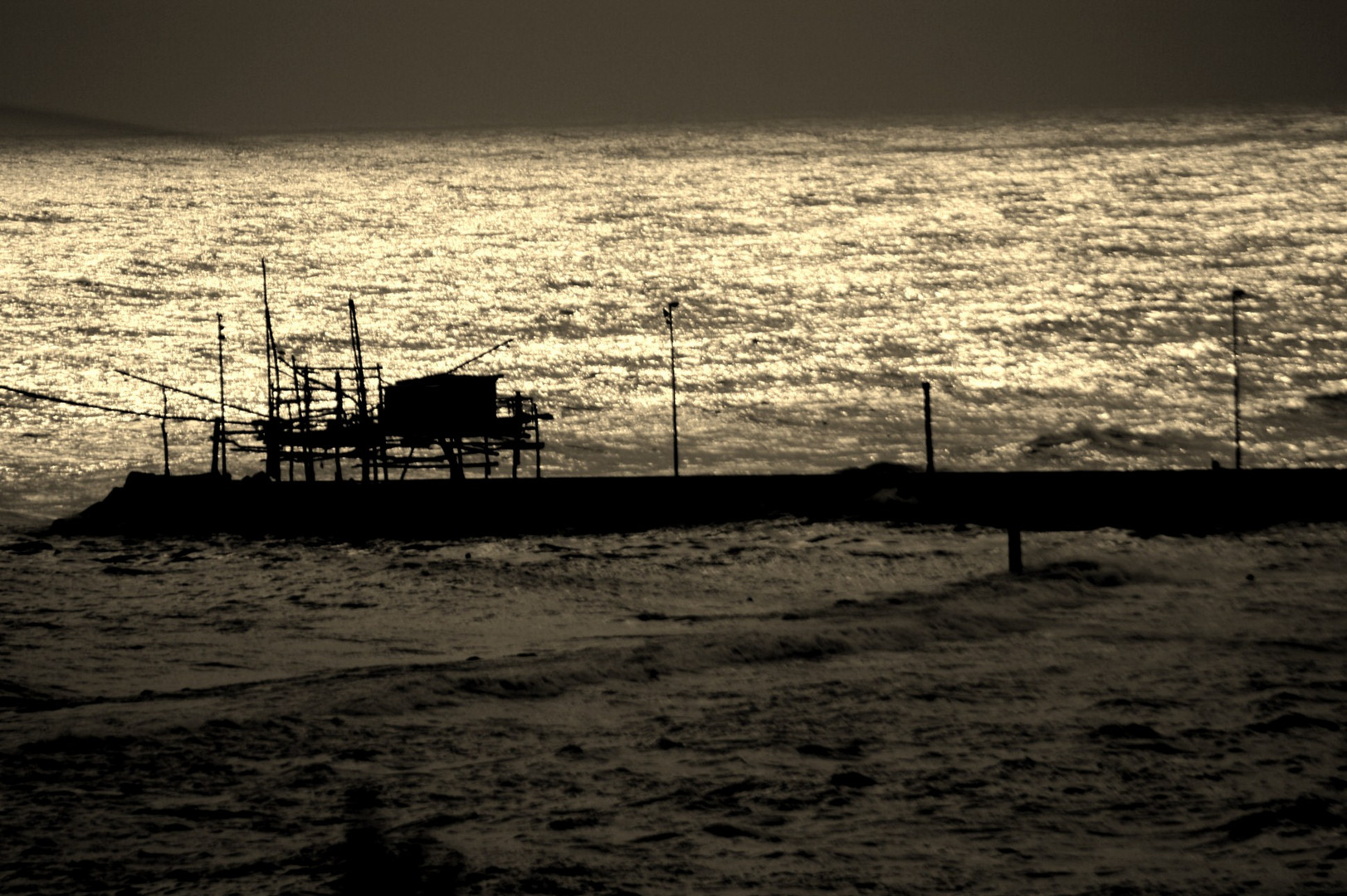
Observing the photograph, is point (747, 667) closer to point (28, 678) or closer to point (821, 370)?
point (28, 678)

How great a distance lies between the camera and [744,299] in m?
76.2

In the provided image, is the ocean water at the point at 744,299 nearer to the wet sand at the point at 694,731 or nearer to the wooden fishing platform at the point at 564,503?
the wooden fishing platform at the point at 564,503

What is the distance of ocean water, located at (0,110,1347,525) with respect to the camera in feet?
200

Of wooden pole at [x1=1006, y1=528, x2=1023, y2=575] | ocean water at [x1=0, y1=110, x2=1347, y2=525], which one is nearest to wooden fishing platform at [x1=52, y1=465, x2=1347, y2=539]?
wooden pole at [x1=1006, y1=528, x2=1023, y2=575]

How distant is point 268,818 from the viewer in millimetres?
13711

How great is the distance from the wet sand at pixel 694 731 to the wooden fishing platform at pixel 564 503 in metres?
4.40

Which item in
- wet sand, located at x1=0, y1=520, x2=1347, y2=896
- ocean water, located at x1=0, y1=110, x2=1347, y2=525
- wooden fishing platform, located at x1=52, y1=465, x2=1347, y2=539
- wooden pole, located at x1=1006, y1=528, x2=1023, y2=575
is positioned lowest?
wet sand, located at x1=0, y1=520, x2=1347, y2=896

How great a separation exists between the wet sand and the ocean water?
23902 mm

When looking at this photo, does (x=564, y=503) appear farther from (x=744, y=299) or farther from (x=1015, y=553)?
(x=744, y=299)

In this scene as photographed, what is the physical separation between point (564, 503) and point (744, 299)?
43731 mm

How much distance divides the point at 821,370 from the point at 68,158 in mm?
87587

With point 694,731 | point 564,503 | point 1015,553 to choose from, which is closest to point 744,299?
point 564,503

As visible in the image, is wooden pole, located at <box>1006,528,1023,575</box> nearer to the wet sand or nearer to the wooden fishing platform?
the wet sand

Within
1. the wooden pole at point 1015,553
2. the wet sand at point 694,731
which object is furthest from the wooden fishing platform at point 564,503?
the wooden pole at point 1015,553
